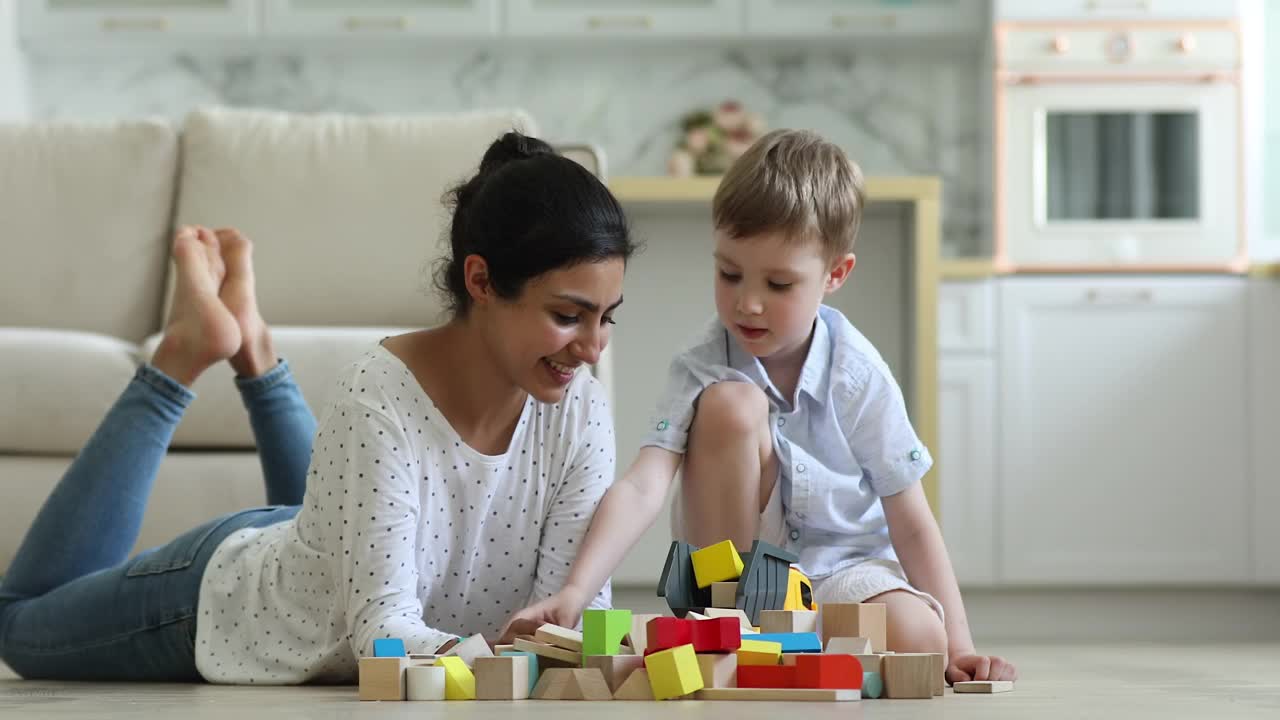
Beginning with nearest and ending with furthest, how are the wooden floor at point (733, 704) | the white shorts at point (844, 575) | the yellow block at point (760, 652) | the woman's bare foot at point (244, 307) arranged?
1. the wooden floor at point (733, 704)
2. the yellow block at point (760, 652)
3. the white shorts at point (844, 575)
4. the woman's bare foot at point (244, 307)

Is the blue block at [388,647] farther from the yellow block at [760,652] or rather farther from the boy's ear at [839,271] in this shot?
the boy's ear at [839,271]

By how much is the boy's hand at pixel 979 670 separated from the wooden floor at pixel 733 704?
2cm

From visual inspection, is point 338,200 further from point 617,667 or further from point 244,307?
point 617,667

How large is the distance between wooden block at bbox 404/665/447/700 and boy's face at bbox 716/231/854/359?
561 mm

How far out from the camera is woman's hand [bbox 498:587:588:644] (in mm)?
1215

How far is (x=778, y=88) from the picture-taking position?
4055 mm

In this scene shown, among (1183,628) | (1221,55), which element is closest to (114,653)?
(1183,628)

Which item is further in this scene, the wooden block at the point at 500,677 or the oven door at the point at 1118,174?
the oven door at the point at 1118,174

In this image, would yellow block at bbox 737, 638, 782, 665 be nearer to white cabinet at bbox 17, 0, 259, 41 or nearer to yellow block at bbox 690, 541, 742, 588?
yellow block at bbox 690, 541, 742, 588

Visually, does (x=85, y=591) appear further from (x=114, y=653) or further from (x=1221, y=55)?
(x=1221, y=55)

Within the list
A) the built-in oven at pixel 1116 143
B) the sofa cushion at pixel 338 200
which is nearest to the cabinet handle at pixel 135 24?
the sofa cushion at pixel 338 200

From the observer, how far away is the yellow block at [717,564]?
1.18m

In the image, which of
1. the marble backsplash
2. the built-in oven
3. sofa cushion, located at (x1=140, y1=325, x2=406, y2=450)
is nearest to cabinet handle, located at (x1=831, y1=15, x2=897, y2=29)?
the marble backsplash

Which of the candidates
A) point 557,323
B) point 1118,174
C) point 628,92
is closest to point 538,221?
point 557,323
